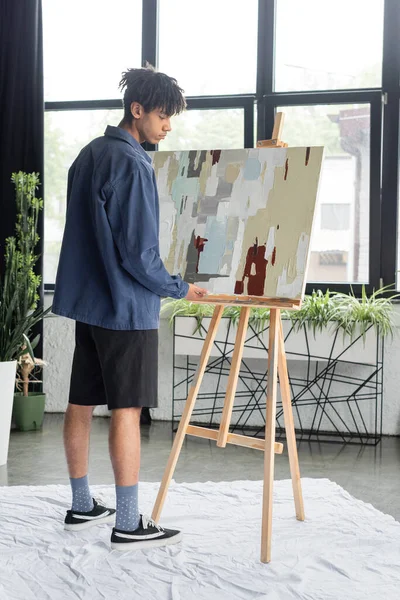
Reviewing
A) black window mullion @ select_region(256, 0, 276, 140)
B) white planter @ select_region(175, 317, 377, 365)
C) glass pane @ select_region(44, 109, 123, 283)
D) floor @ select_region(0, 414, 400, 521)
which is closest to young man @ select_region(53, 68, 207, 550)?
floor @ select_region(0, 414, 400, 521)

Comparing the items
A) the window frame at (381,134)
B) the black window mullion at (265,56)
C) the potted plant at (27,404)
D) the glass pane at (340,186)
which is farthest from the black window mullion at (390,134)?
the potted plant at (27,404)

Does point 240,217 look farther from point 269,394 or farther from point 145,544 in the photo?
point 145,544

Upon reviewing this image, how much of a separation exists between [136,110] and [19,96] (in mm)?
2693

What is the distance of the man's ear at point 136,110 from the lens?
7.86 ft

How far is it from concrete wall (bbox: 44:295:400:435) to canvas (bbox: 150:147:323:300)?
6.49 feet

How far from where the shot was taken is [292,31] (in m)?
4.75

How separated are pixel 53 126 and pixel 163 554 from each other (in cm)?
348

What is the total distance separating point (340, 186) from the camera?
15.4ft

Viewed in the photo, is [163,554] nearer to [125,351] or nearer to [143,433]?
[125,351]

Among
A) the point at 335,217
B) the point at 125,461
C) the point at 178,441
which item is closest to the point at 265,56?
the point at 335,217

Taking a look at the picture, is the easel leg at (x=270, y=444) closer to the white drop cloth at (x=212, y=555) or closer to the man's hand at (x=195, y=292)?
the white drop cloth at (x=212, y=555)

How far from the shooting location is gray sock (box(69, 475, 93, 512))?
2538 mm

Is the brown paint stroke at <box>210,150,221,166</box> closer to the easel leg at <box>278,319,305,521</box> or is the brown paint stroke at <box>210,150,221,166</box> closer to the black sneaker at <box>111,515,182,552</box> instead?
the easel leg at <box>278,319,305,521</box>

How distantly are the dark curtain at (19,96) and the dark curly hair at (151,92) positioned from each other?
8.30 feet
